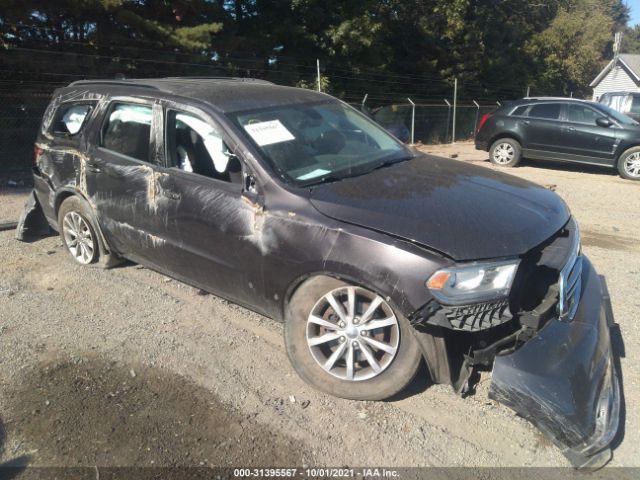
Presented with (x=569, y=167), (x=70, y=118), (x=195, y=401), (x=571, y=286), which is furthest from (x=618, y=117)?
(x=195, y=401)

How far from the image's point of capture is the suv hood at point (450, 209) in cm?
282

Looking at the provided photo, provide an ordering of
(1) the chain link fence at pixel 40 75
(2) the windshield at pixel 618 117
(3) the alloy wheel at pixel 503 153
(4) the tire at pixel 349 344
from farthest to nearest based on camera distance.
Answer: (3) the alloy wheel at pixel 503 153 < (2) the windshield at pixel 618 117 < (1) the chain link fence at pixel 40 75 < (4) the tire at pixel 349 344

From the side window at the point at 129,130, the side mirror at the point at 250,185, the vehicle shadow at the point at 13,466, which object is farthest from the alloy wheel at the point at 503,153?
the vehicle shadow at the point at 13,466

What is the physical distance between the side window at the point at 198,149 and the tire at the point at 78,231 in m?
1.33

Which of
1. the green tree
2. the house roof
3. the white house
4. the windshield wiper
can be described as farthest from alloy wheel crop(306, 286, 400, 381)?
the house roof

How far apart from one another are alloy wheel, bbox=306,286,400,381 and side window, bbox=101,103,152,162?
6.54ft

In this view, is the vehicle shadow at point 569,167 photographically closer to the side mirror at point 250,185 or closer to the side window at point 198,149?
the side window at point 198,149

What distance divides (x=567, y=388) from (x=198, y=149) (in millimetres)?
2812

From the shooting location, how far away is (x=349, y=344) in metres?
3.11

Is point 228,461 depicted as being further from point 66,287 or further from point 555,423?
point 66,287

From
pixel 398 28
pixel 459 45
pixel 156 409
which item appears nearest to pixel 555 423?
pixel 156 409

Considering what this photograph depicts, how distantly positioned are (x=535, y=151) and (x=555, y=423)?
32.9 ft

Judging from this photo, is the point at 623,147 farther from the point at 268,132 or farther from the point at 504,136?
the point at 268,132

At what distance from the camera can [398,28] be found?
23375mm
